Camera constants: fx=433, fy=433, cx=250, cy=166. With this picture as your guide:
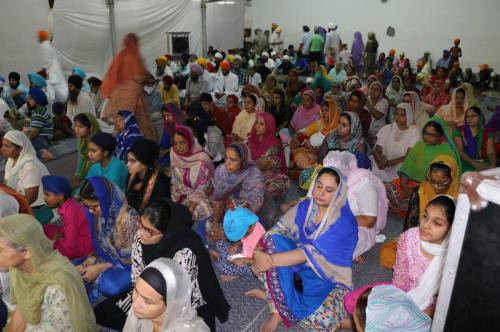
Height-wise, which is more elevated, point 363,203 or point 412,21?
point 412,21

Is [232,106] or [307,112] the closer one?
[307,112]

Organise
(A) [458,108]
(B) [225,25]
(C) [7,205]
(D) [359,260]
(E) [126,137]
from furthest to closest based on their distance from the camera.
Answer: (B) [225,25], (A) [458,108], (E) [126,137], (D) [359,260], (C) [7,205]

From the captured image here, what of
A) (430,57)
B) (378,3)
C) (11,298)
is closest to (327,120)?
(11,298)

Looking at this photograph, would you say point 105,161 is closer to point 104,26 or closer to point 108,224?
point 108,224

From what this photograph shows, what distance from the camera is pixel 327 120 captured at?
4.47m

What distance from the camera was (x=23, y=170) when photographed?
3.04 m

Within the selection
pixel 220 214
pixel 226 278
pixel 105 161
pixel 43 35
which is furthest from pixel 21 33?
pixel 226 278

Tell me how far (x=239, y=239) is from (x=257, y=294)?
370 millimetres

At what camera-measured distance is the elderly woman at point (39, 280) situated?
1.68 metres

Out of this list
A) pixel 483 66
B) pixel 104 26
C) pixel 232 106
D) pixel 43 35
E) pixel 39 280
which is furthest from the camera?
pixel 483 66

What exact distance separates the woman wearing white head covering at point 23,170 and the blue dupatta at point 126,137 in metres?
0.72

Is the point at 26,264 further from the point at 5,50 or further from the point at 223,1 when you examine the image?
the point at 223,1

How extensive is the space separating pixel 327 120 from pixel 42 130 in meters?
3.13

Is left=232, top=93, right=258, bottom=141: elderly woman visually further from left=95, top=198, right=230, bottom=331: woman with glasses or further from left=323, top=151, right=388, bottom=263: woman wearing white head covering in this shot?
left=95, top=198, right=230, bottom=331: woman with glasses
